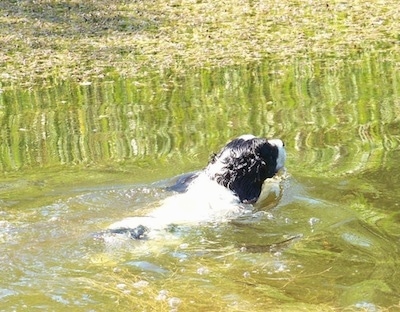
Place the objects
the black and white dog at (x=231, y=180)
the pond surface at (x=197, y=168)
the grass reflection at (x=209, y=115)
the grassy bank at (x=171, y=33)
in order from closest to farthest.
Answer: the pond surface at (x=197, y=168) < the black and white dog at (x=231, y=180) < the grass reflection at (x=209, y=115) < the grassy bank at (x=171, y=33)

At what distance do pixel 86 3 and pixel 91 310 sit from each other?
12027mm

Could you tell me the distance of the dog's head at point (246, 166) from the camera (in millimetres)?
7543

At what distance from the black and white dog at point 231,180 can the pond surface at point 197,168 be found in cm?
19

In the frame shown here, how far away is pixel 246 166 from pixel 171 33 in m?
6.88

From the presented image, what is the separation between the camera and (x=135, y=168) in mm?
8164

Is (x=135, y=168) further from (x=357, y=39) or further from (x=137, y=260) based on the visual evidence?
(x=357, y=39)

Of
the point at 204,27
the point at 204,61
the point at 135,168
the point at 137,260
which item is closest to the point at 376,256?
the point at 137,260

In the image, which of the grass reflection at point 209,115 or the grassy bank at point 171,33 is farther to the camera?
the grassy bank at point 171,33

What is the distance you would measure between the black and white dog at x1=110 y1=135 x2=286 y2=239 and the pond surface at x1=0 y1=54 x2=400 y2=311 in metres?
0.19

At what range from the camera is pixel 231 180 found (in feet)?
24.9

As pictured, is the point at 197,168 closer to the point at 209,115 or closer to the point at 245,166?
the point at 245,166

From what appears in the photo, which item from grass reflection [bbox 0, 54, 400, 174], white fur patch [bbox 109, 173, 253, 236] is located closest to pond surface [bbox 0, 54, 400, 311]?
grass reflection [bbox 0, 54, 400, 174]

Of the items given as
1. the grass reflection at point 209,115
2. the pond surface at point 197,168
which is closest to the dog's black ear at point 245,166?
the pond surface at point 197,168

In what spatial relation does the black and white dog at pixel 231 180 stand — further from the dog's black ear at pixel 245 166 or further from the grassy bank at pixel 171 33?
the grassy bank at pixel 171 33
